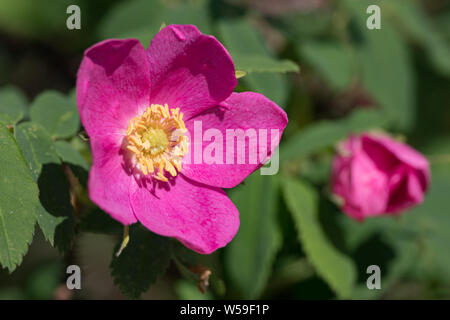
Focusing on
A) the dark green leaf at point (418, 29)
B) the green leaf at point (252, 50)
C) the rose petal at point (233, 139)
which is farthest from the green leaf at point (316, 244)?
the dark green leaf at point (418, 29)

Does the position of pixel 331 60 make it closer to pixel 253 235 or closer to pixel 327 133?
pixel 327 133

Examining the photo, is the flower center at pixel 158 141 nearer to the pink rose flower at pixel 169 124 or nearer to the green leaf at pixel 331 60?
the pink rose flower at pixel 169 124

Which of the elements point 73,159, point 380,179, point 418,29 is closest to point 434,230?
point 380,179

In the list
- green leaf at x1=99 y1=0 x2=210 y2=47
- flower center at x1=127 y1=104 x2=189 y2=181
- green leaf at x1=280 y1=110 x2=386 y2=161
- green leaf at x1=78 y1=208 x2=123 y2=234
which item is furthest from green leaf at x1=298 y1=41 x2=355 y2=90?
green leaf at x1=78 y1=208 x2=123 y2=234

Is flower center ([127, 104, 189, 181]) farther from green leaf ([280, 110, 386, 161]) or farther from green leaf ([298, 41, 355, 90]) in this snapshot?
green leaf ([298, 41, 355, 90])

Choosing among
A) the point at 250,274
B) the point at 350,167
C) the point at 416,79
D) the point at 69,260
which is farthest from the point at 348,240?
the point at 416,79

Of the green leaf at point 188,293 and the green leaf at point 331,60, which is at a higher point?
the green leaf at point 331,60
